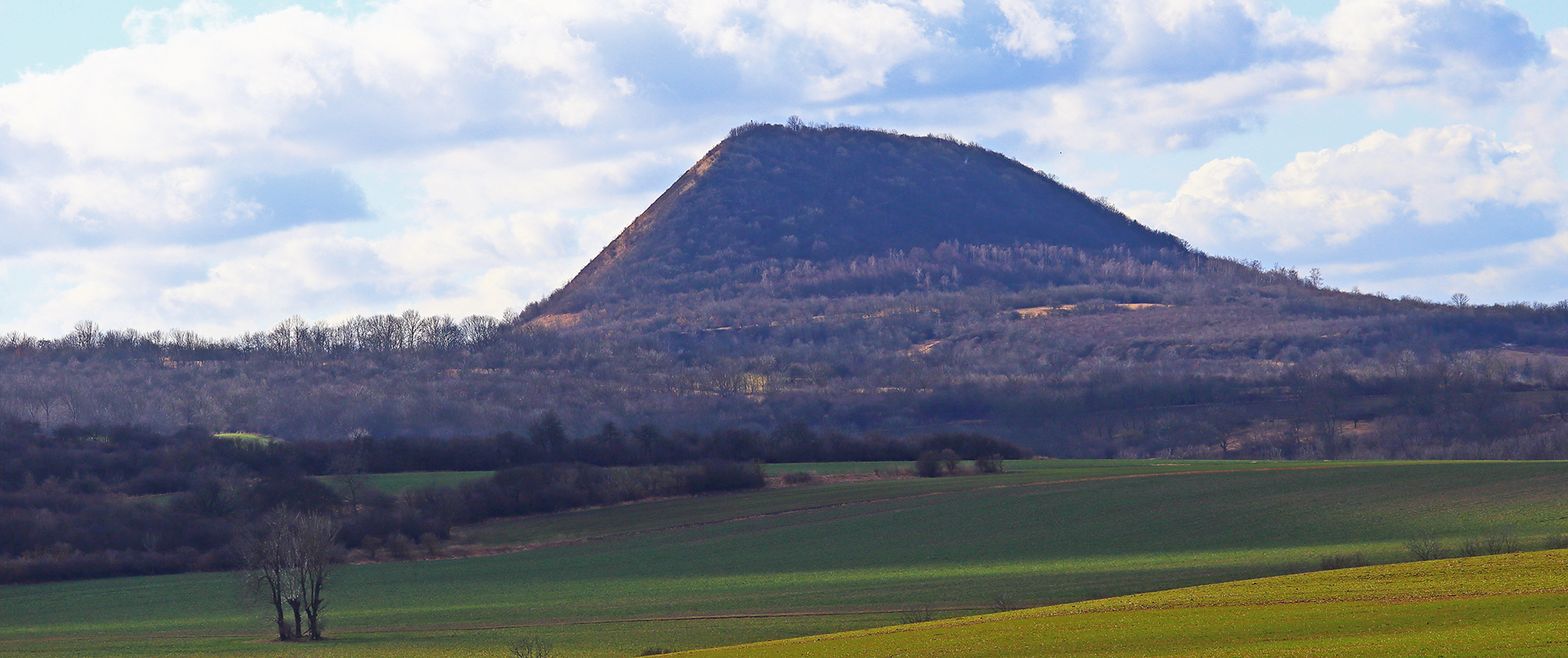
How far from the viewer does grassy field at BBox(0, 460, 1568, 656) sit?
187 feet

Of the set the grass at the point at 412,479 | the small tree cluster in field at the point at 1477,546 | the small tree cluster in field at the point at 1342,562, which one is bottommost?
the small tree cluster in field at the point at 1342,562

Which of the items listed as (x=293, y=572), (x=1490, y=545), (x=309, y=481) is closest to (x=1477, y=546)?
(x=1490, y=545)

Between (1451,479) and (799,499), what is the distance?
4299 cm

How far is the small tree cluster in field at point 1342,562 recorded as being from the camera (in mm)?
54844

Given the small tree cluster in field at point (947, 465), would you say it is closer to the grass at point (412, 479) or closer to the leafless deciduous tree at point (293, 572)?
the grass at point (412, 479)

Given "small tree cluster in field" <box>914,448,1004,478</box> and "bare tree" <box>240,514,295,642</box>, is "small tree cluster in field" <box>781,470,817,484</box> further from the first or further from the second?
"bare tree" <box>240,514,295,642</box>

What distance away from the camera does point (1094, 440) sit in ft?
488

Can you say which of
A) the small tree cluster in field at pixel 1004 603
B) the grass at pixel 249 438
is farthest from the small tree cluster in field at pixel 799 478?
the small tree cluster in field at pixel 1004 603

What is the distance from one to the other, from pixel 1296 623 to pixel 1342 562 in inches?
850

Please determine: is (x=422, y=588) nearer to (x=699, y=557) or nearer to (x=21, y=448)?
(x=699, y=557)

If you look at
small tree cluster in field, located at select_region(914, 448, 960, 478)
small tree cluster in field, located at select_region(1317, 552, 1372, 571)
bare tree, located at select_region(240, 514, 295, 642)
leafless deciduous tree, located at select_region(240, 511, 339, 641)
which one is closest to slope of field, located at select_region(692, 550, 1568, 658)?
small tree cluster in field, located at select_region(1317, 552, 1372, 571)

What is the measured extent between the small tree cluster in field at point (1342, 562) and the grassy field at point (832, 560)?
3.79 feet

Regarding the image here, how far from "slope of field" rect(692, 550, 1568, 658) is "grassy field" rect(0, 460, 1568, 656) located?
868 centimetres

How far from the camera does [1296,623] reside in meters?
36.2
